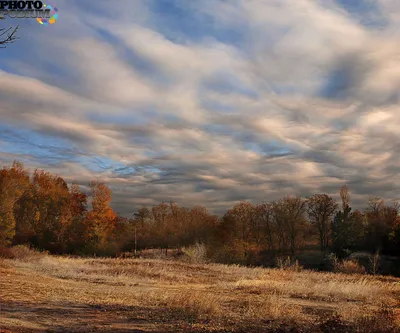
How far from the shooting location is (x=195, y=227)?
6166 centimetres

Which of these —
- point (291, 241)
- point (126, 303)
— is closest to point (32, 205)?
point (291, 241)

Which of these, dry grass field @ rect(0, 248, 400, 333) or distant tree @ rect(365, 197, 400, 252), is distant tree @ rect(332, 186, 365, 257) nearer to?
distant tree @ rect(365, 197, 400, 252)

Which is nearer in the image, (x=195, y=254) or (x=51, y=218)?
(x=195, y=254)

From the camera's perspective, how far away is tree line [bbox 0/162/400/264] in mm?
54312

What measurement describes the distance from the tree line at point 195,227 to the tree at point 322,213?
0.16 m

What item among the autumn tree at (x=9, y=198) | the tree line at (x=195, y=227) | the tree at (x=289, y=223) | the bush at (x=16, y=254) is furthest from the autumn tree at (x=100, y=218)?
the tree at (x=289, y=223)

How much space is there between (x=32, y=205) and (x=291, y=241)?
39.5 metres

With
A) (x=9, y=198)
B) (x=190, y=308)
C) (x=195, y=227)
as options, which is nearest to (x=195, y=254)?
(x=195, y=227)

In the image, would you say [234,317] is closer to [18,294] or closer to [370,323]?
[370,323]

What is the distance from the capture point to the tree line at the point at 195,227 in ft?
178

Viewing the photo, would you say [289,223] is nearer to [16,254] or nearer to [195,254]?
[195,254]

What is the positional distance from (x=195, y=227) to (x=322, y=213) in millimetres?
21590

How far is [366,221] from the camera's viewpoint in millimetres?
59031

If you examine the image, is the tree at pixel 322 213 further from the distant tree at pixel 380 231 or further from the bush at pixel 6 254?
the bush at pixel 6 254
